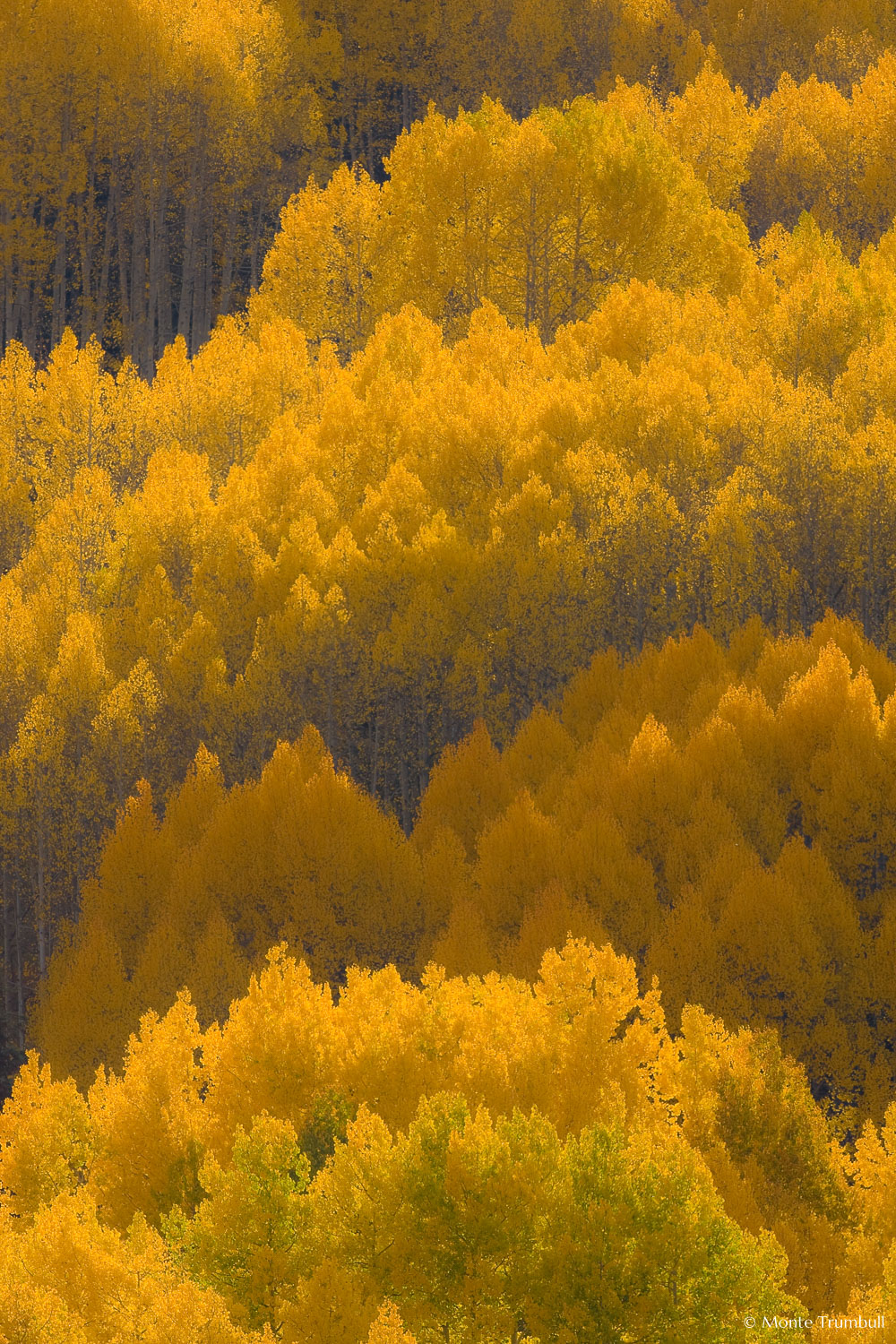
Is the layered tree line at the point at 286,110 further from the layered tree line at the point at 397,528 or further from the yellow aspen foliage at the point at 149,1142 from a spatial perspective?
the yellow aspen foliage at the point at 149,1142

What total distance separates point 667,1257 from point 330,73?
74.9 m

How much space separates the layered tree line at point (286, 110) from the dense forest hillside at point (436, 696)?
292 mm

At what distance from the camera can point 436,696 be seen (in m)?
53.2

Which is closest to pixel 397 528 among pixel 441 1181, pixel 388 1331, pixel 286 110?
pixel 286 110

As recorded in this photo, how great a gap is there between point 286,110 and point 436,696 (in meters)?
38.6

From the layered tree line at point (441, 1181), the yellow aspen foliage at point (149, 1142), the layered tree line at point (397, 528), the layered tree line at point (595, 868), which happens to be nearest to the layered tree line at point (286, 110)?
the layered tree line at point (397, 528)

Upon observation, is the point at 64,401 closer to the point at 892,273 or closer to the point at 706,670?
the point at 706,670

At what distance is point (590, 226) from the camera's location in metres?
70.2

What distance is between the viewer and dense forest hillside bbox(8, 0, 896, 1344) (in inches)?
894

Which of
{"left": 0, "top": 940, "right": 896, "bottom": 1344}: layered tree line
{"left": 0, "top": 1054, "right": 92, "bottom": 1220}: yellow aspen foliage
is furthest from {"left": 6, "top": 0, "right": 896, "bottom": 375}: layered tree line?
A: {"left": 0, "top": 940, "right": 896, "bottom": 1344}: layered tree line

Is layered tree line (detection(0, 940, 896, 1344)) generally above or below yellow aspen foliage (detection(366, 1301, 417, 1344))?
above

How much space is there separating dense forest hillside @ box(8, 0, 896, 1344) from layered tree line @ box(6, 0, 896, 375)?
11.5 inches

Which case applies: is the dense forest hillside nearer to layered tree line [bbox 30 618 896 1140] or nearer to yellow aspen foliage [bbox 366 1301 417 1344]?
layered tree line [bbox 30 618 896 1140]

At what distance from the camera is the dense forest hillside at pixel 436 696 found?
22703 mm
